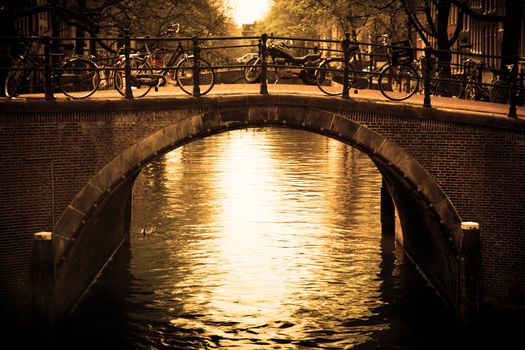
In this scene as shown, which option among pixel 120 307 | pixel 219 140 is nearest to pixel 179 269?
pixel 120 307

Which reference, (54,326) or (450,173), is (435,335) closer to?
(450,173)

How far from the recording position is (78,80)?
63.0 feet

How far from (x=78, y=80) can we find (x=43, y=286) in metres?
4.08

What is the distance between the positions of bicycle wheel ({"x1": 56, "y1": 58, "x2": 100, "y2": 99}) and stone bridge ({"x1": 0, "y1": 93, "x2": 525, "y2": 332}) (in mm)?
927

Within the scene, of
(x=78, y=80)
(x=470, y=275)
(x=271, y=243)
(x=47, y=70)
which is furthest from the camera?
(x=271, y=243)

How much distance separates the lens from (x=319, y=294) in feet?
69.2

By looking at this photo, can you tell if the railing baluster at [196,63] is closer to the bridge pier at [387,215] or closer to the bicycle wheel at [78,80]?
the bicycle wheel at [78,80]

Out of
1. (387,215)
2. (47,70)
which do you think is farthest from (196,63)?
(387,215)

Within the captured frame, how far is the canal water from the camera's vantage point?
1853cm

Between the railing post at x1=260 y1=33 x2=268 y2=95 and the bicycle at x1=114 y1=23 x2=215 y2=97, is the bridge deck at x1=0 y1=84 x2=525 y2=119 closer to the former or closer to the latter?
the bicycle at x1=114 y1=23 x2=215 y2=97

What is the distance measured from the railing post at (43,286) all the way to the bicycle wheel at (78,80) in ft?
9.64

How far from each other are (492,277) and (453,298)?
79cm

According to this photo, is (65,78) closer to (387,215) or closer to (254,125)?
(254,125)

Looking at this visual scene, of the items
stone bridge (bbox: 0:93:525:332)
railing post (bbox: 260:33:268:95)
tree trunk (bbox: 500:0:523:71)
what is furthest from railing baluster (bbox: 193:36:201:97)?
tree trunk (bbox: 500:0:523:71)
